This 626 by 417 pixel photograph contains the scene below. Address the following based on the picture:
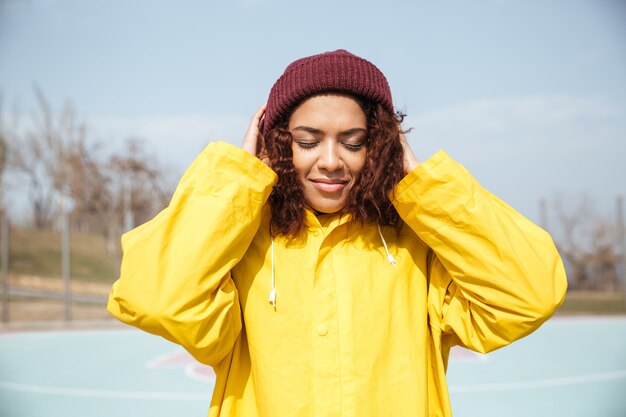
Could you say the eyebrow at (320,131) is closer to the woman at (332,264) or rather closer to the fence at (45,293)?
the woman at (332,264)

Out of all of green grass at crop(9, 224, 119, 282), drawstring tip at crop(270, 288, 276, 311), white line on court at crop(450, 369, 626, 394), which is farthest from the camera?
green grass at crop(9, 224, 119, 282)

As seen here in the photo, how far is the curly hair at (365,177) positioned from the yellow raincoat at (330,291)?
0.18ft

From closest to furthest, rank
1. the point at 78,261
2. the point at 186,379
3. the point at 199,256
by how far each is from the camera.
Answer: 1. the point at 199,256
2. the point at 186,379
3. the point at 78,261

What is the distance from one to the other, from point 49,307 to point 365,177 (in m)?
14.6

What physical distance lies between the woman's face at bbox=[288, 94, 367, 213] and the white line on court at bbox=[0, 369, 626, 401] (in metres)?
4.38

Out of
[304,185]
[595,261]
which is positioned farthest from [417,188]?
[595,261]

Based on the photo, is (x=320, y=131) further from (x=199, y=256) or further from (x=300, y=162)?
(x=199, y=256)

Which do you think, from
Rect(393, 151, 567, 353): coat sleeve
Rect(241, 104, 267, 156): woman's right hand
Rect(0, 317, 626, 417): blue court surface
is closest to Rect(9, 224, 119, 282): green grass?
Rect(0, 317, 626, 417): blue court surface

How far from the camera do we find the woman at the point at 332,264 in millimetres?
1688

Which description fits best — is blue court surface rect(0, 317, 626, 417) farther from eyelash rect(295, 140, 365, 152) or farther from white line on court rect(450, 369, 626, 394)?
eyelash rect(295, 140, 365, 152)

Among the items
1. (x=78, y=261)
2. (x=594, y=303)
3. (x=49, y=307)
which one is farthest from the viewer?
(x=78, y=261)

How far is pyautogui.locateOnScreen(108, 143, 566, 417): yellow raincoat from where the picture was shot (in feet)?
5.51

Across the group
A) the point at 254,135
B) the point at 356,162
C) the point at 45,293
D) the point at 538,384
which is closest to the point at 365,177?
the point at 356,162

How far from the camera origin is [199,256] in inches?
66.1
